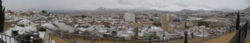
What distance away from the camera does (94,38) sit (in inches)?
224

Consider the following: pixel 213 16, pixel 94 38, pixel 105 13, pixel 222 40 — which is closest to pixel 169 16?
pixel 213 16

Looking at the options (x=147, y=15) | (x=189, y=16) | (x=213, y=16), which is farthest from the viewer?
(x=147, y=15)

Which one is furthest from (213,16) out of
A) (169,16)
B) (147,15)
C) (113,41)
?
A: (113,41)

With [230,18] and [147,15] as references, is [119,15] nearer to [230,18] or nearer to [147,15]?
[147,15]

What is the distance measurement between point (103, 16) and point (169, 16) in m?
4.78

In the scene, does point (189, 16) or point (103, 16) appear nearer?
point (189, 16)

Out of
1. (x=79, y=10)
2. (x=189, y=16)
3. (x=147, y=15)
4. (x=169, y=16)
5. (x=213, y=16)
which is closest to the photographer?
(x=213, y=16)

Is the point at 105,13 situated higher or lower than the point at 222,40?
higher

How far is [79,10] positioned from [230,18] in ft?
30.1

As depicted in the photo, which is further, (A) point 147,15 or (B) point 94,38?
(A) point 147,15

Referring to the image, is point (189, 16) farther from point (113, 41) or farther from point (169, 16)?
point (113, 41)

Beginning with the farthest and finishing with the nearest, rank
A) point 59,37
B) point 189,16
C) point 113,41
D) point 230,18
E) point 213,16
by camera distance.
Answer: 1. point 189,16
2. point 213,16
3. point 230,18
4. point 113,41
5. point 59,37

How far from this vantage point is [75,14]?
45.4 feet

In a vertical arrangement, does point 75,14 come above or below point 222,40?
above
